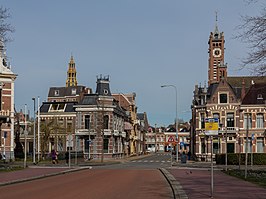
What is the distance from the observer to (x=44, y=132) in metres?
69.2

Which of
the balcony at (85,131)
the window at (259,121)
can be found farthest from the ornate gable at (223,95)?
the balcony at (85,131)

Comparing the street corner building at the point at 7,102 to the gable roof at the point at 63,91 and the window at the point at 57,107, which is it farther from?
the gable roof at the point at 63,91

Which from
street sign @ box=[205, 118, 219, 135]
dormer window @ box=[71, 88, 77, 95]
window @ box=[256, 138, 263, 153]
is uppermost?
dormer window @ box=[71, 88, 77, 95]

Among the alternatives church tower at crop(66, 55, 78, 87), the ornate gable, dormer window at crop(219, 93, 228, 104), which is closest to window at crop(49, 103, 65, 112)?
the ornate gable

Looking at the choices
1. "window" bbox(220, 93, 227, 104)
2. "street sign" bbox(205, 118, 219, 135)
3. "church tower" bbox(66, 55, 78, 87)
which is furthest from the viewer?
"church tower" bbox(66, 55, 78, 87)

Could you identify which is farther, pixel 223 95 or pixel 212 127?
pixel 223 95

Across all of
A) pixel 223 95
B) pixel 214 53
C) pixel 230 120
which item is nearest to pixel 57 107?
pixel 223 95

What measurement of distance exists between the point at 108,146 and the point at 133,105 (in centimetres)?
3674

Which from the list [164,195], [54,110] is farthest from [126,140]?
[164,195]

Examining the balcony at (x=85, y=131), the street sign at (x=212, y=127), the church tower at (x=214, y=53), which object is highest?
the church tower at (x=214, y=53)

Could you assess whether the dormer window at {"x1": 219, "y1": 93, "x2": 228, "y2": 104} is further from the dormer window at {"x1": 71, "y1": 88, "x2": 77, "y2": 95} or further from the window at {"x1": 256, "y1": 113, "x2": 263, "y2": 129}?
the dormer window at {"x1": 71, "y1": 88, "x2": 77, "y2": 95}

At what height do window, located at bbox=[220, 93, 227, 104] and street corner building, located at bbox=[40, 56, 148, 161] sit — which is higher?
window, located at bbox=[220, 93, 227, 104]

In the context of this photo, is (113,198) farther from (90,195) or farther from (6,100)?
(6,100)

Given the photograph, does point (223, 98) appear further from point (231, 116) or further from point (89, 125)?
point (89, 125)
